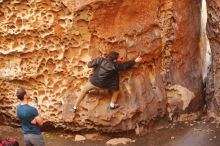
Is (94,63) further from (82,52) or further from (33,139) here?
(33,139)

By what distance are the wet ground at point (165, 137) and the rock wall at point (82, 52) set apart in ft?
0.77

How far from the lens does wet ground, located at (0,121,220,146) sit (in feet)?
30.0

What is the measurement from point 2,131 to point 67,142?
1303 mm

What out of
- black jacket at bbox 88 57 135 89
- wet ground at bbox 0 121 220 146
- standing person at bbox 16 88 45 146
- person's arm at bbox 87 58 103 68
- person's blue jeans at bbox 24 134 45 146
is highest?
person's arm at bbox 87 58 103 68

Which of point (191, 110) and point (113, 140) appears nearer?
point (113, 140)

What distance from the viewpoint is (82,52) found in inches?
359

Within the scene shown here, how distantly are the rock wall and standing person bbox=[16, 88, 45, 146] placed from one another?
238 centimetres

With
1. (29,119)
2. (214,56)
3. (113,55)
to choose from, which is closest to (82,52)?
(113,55)

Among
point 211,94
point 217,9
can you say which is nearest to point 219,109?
point 211,94

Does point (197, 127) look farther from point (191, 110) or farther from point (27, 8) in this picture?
point (27, 8)

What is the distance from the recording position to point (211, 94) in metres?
10.4

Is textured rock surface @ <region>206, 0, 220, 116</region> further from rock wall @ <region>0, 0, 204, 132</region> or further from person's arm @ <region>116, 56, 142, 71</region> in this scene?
person's arm @ <region>116, 56, 142, 71</region>

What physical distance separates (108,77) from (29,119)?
245 cm

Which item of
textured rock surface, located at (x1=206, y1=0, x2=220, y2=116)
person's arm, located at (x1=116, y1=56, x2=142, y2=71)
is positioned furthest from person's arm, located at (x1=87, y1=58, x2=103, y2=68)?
textured rock surface, located at (x1=206, y1=0, x2=220, y2=116)
